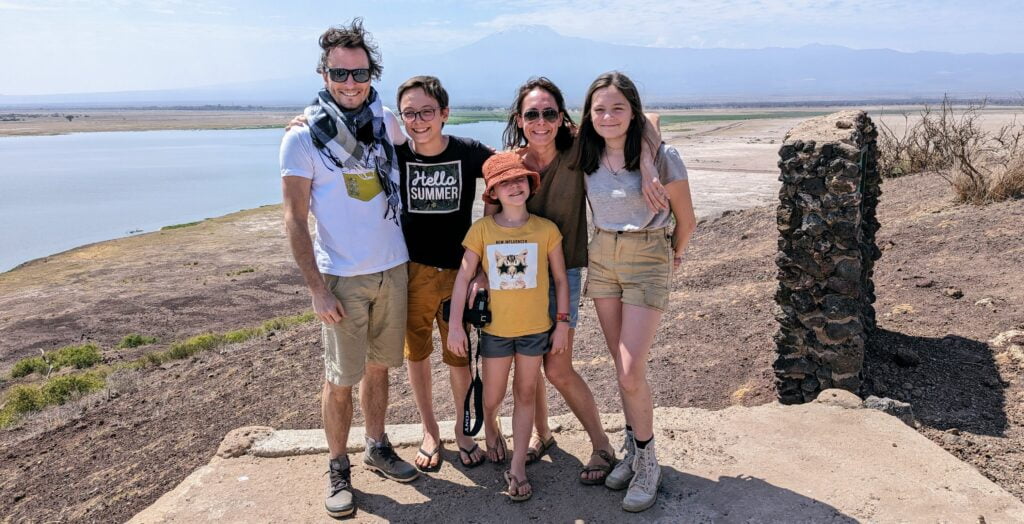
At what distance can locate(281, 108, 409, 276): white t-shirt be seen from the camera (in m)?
3.68

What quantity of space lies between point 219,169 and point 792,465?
157 ft

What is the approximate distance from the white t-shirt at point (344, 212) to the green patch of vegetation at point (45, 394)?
23.8 feet

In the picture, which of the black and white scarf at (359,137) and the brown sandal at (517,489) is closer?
the black and white scarf at (359,137)

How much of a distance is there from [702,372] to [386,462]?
3708 millimetres

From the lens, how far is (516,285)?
148 inches

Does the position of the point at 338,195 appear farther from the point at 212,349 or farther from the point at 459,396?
the point at 212,349

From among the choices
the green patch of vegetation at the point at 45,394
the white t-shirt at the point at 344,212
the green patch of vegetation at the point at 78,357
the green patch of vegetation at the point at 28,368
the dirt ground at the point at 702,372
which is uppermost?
the white t-shirt at the point at 344,212

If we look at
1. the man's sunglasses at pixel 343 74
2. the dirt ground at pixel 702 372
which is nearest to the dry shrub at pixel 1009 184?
the dirt ground at pixel 702 372

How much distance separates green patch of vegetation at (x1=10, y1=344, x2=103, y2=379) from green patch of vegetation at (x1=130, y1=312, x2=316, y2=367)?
2.75ft

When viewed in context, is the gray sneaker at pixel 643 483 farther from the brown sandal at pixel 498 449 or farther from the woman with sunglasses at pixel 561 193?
the brown sandal at pixel 498 449

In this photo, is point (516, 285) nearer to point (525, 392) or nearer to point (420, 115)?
point (525, 392)

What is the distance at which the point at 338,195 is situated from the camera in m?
3.76

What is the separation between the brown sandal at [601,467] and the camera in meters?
4.05

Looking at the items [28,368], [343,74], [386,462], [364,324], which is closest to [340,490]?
[386,462]
